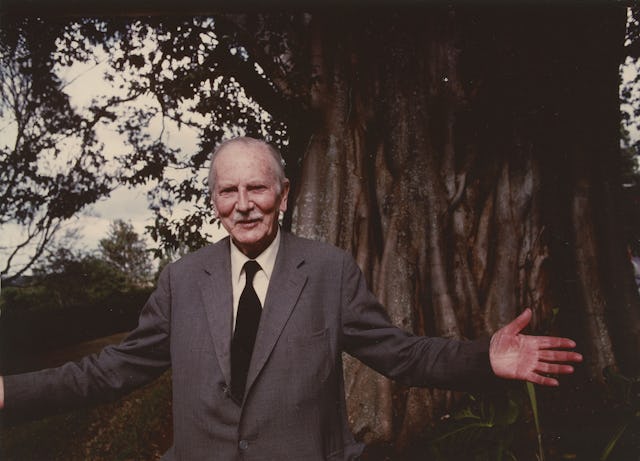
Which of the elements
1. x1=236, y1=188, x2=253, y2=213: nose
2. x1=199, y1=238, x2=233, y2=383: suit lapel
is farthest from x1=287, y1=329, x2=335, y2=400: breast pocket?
x1=236, y1=188, x2=253, y2=213: nose

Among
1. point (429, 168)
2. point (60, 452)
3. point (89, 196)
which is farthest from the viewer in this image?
point (89, 196)

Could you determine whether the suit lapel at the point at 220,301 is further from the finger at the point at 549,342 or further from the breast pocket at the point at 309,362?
the finger at the point at 549,342

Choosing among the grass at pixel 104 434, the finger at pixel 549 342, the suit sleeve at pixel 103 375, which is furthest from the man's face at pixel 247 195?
the grass at pixel 104 434

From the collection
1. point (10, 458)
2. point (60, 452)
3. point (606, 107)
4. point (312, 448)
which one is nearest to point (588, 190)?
point (606, 107)

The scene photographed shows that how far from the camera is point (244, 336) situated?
6.79ft

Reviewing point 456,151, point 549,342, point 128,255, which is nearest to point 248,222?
point 549,342

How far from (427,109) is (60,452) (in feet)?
20.4

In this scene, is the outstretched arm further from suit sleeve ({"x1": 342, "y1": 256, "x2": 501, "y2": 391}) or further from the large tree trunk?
the large tree trunk

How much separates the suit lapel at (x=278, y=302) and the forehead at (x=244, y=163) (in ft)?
1.09

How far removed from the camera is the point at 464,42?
529 centimetres

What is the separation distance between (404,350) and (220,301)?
29.5 inches

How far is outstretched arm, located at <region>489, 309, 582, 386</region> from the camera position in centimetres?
189

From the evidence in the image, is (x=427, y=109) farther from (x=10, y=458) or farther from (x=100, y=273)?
(x=100, y=273)

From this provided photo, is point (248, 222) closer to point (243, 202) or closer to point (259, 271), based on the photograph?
point (243, 202)
